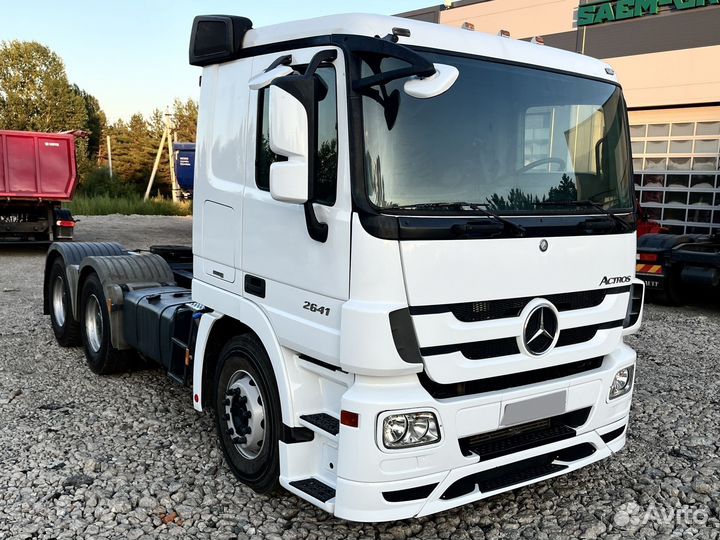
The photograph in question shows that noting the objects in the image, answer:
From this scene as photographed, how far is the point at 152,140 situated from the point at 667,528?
149 ft

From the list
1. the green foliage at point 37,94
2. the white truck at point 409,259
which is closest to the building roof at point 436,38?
the white truck at point 409,259

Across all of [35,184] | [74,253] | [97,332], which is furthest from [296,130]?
A: [35,184]

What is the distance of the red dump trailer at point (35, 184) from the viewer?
13.6 meters

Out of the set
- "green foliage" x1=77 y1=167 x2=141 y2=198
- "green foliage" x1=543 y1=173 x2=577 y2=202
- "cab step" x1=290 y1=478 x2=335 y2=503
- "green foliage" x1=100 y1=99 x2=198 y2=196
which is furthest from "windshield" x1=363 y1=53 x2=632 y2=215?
"green foliage" x1=100 y1=99 x2=198 y2=196

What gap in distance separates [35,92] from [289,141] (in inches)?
1766

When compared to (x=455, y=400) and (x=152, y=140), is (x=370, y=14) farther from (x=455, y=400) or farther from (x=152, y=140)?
(x=152, y=140)

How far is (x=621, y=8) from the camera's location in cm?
1559

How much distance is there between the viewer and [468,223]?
2801 millimetres

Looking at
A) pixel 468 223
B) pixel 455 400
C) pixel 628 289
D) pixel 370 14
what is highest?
pixel 370 14

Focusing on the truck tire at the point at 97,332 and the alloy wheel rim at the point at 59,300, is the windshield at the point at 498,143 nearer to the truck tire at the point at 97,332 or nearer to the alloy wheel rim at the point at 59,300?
the truck tire at the point at 97,332

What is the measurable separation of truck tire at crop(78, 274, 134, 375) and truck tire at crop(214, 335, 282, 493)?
2.00 meters

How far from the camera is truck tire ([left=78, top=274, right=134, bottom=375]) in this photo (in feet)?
17.6

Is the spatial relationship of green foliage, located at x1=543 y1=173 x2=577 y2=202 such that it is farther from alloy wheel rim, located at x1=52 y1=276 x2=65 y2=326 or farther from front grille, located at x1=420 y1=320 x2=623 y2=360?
alloy wheel rim, located at x1=52 y1=276 x2=65 y2=326

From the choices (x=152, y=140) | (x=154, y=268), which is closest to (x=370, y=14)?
Answer: (x=154, y=268)
